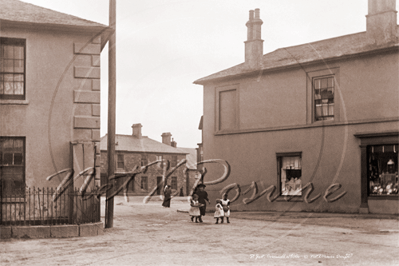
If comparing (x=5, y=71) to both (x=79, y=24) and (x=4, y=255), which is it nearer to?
(x=79, y=24)

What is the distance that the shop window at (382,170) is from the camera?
1958 centimetres

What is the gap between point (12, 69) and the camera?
14.6 metres

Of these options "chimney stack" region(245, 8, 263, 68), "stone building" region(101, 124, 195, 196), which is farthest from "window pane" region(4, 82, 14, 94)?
"stone building" region(101, 124, 195, 196)

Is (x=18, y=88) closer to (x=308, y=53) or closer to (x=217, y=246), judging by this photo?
(x=217, y=246)

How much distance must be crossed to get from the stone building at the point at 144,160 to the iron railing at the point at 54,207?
39.4 m

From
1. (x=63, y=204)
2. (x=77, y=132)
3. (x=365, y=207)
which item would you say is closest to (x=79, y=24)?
(x=77, y=132)

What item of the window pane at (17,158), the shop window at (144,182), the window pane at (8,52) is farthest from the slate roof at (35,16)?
the shop window at (144,182)

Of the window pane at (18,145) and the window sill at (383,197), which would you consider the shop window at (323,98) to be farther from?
the window pane at (18,145)

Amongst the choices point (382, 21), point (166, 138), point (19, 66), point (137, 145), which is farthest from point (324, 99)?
point (166, 138)

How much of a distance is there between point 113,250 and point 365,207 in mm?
12924

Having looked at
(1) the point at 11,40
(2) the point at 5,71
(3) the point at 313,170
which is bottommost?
(3) the point at 313,170

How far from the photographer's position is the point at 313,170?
22141mm

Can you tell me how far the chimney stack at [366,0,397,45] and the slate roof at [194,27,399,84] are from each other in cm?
39

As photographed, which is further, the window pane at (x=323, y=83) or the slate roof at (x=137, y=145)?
the slate roof at (x=137, y=145)
